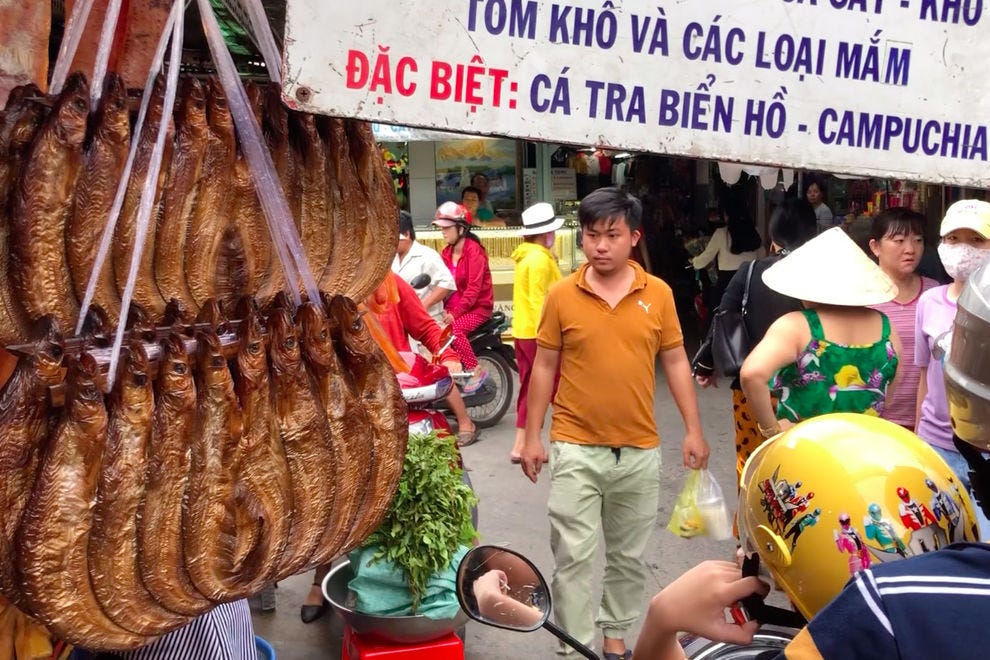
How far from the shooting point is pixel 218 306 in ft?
4.91

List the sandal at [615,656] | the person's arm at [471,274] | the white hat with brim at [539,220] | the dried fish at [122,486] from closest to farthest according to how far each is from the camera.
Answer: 1. the dried fish at [122,486]
2. the sandal at [615,656]
3. the white hat with brim at [539,220]
4. the person's arm at [471,274]

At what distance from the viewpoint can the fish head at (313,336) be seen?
4.95 ft

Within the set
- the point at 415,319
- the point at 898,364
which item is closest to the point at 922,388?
the point at 898,364

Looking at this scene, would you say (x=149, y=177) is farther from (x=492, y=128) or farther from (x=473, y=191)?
(x=473, y=191)

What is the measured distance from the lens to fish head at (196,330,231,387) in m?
1.40

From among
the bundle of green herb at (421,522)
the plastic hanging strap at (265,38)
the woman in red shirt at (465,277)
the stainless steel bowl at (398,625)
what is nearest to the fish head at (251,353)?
the plastic hanging strap at (265,38)

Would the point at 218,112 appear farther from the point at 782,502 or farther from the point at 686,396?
the point at 686,396

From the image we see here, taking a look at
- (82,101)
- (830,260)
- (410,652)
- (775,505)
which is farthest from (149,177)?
(830,260)

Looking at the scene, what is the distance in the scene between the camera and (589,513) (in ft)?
14.3

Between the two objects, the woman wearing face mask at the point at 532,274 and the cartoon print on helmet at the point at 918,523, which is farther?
the woman wearing face mask at the point at 532,274

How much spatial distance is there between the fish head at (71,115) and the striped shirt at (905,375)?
385cm

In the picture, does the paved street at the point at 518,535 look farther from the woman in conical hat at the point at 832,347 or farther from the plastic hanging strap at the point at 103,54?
the plastic hanging strap at the point at 103,54

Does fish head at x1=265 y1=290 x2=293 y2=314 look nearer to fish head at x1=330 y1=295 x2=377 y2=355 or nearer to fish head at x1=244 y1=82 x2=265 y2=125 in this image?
fish head at x1=330 y1=295 x2=377 y2=355

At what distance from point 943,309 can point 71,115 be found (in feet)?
12.5
